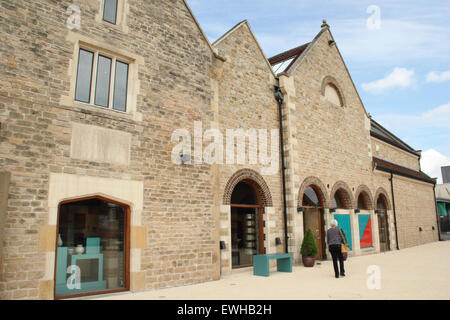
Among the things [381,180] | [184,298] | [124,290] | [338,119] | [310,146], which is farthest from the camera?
[381,180]

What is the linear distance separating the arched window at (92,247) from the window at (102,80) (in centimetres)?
220

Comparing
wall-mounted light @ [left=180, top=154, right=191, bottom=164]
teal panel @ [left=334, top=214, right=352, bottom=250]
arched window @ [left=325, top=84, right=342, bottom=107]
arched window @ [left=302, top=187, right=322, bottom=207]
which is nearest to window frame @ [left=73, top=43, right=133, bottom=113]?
wall-mounted light @ [left=180, top=154, right=191, bottom=164]

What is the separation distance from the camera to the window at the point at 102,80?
296 inches

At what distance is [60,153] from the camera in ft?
22.6

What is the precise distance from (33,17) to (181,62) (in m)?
3.62

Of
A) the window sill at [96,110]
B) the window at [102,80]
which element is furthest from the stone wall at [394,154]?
the window at [102,80]

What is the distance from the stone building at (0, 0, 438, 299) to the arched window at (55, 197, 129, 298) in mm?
25

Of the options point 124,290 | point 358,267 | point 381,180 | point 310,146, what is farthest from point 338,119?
point 124,290

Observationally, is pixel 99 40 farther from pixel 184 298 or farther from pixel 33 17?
pixel 184 298

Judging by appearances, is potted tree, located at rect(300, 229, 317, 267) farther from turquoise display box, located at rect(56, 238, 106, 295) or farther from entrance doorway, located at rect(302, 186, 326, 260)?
turquoise display box, located at rect(56, 238, 106, 295)

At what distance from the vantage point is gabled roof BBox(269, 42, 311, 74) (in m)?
15.0

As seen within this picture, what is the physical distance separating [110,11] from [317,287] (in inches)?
318

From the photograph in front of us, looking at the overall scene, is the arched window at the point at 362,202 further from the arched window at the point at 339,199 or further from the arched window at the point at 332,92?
the arched window at the point at 332,92

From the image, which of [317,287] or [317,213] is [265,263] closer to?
[317,287]
